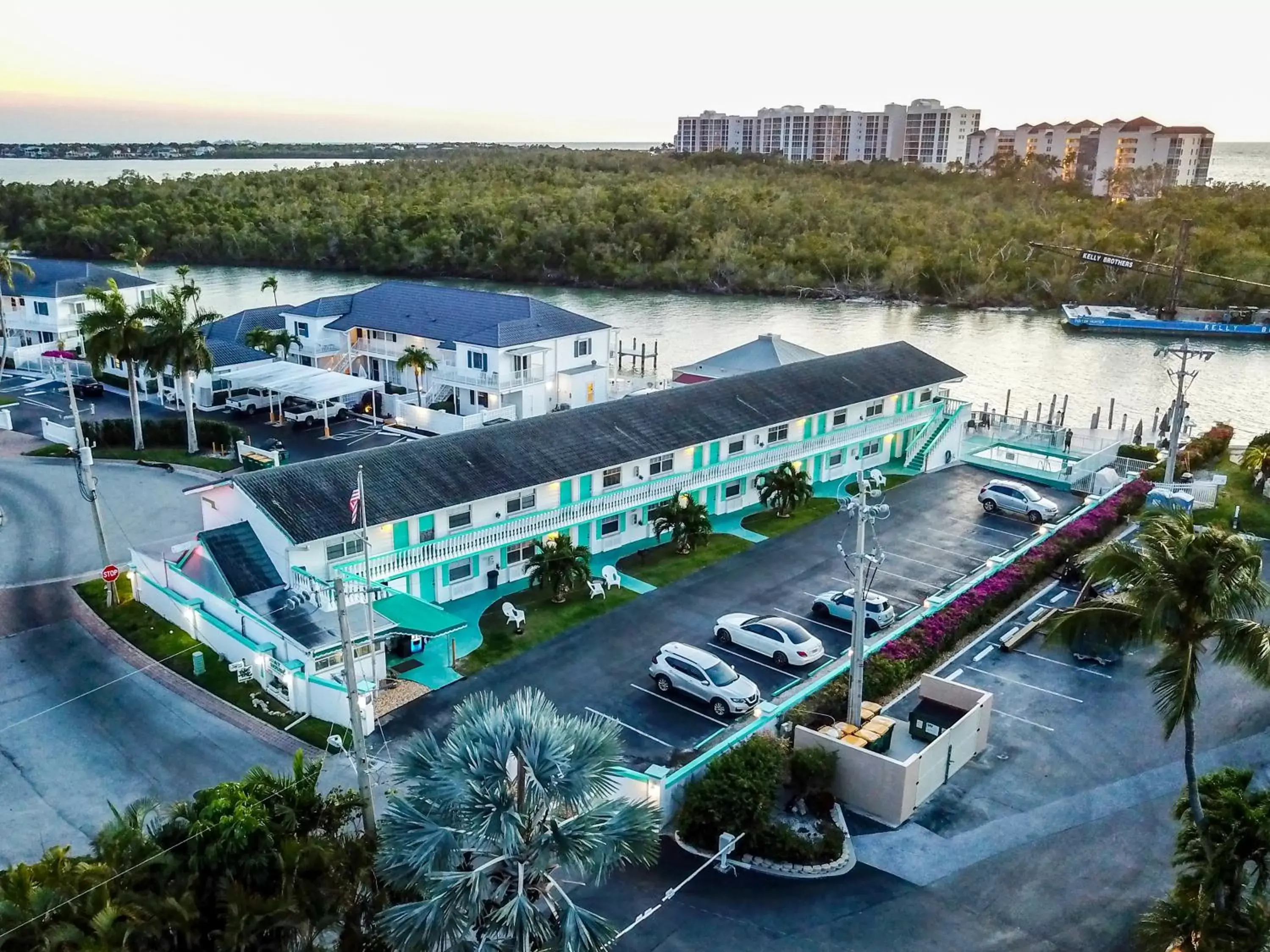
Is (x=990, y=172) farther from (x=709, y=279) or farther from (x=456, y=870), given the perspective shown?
(x=456, y=870)

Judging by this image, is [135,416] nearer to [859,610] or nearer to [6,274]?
[6,274]

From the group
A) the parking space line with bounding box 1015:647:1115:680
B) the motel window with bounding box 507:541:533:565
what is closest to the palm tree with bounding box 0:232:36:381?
the motel window with bounding box 507:541:533:565

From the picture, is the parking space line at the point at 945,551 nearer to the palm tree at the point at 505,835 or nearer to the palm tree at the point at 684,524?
the palm tree at the point at 684,524

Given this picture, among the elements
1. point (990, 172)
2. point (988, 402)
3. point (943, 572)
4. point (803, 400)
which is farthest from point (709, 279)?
point (990, 172)

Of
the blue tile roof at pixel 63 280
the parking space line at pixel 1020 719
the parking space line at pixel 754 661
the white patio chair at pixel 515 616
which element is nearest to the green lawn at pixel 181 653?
the white patio chair at pixel 515 616

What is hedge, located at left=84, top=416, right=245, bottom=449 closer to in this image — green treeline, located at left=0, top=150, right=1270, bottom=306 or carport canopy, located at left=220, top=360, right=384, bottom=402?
carport canopy, located at left=220, top=360, right=384, bottom=402

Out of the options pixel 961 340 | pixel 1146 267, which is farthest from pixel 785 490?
pixel 1146 267
